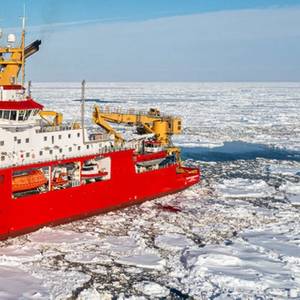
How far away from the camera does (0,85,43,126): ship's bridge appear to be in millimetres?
16125

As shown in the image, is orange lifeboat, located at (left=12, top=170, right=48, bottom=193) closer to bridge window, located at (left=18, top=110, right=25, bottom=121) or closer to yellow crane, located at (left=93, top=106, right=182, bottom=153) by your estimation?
bridge window, located at (left=18, top=110, right=25, bottom=121)

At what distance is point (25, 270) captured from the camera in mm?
12680

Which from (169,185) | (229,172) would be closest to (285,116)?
(229,172)

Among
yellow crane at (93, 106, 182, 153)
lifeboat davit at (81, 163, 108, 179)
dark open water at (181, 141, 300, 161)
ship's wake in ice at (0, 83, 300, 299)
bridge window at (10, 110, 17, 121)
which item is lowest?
ship's wake in ice at (0, 83, 300, 299)

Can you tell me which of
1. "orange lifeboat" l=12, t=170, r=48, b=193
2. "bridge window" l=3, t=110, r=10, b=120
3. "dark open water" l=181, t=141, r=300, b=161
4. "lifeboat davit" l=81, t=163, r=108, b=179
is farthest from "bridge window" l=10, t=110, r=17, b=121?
"dark open water" l=181, t=141, r=300, b=161

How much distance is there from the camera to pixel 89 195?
716 inches

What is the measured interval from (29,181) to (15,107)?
8.06 ft

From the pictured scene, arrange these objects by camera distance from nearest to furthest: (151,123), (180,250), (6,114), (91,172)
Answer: (180,250) → (6,114) → (91,172) → (151,123)

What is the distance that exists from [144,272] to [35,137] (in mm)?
6820

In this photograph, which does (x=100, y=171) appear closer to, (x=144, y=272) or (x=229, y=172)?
(x=144, y=272)

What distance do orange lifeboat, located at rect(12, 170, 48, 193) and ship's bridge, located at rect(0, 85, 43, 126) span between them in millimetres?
1734

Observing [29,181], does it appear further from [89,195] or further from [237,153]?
[237,153]

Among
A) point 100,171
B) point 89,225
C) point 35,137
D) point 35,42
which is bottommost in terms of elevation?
point 89,225

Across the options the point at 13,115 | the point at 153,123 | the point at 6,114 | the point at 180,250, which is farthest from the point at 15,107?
the point at 153,123
